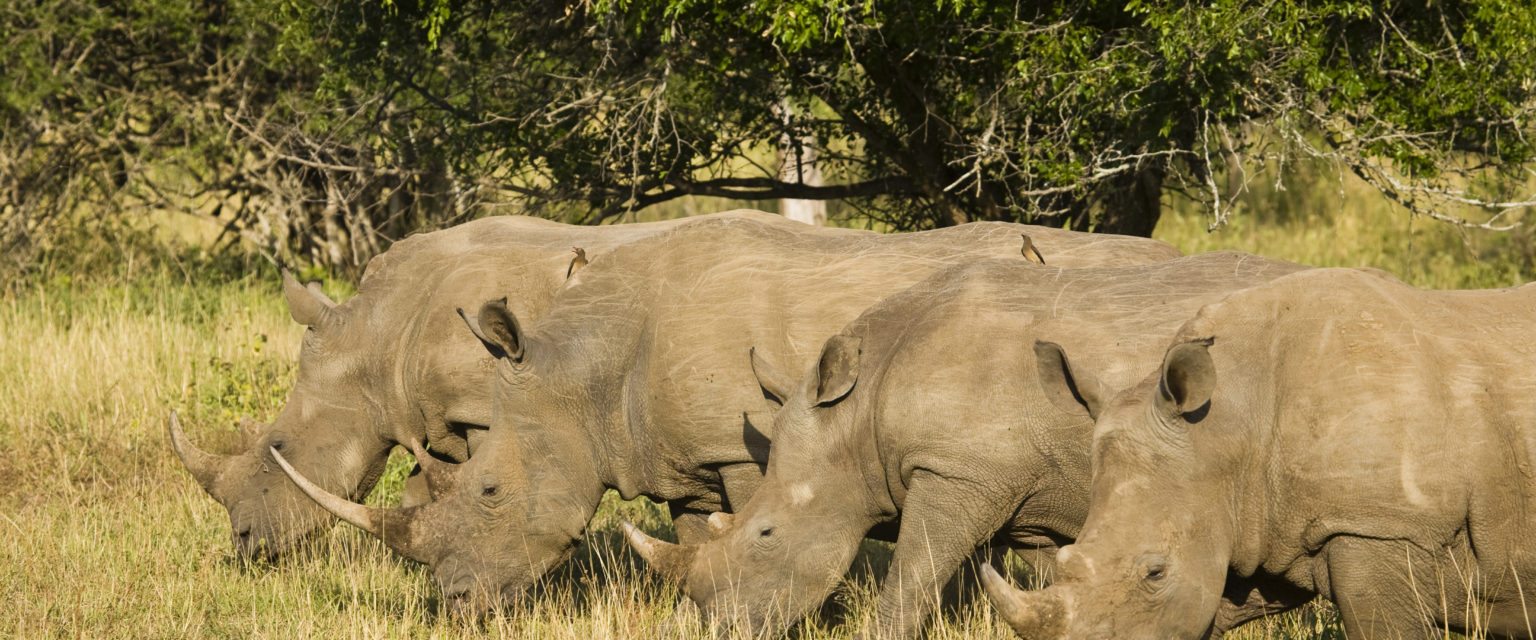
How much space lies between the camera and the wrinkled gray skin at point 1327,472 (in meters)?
4.05

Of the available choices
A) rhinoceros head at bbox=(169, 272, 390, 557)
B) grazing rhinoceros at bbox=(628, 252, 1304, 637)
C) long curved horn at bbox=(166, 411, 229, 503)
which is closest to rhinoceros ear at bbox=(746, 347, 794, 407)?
grazing rhinoceros at bbox=(628, 252, 1304, 637)

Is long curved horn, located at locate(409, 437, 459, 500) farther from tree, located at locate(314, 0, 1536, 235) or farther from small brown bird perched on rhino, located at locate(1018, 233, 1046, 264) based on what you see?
tree, located at locate(314, 0, 1536, 235)

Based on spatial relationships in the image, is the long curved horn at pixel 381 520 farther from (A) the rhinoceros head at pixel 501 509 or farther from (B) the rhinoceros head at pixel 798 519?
(B) the rhinoceros head at pixel 798 519

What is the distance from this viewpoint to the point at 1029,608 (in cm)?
398

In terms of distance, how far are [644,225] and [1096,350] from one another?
9.57ft

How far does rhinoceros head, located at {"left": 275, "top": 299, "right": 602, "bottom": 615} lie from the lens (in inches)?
231

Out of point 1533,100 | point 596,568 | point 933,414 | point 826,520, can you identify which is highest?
point 1533,100

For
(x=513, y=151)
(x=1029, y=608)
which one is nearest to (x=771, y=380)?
(x=1029, y=608)

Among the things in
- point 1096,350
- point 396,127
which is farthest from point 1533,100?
point 396,127

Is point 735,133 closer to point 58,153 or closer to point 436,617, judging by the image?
point 436,617

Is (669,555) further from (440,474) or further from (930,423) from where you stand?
(440,474)

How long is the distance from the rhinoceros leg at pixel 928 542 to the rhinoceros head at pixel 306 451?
3088mm

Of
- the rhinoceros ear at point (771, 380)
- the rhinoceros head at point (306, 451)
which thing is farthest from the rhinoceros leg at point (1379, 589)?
the rhinoceros head at point (306, 451)

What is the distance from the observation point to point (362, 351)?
23.5 feet
